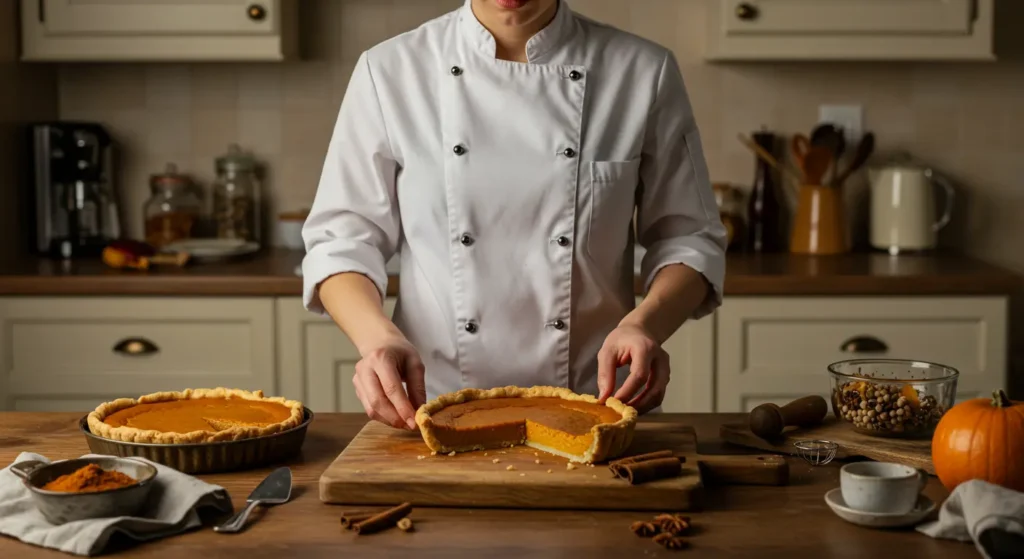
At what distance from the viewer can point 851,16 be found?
9.61 feet

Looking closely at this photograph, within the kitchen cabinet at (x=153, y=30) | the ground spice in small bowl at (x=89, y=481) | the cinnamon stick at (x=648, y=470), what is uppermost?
the kitchen cabinet at (x=153, y=30)

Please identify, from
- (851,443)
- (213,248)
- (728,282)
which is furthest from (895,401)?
(213,248)

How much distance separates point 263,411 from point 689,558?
23.8 inches

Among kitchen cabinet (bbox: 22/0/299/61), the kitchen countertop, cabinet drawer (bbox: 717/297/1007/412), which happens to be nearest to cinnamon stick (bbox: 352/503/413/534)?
the kitchen countertop

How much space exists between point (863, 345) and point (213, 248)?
1592 millimetres

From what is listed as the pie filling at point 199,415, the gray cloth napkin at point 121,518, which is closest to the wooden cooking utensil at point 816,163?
the pie filling at point 199,415

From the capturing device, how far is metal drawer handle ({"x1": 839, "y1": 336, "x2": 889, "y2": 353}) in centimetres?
277

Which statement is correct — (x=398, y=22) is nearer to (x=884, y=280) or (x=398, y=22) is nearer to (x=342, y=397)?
(x=342, y=397)

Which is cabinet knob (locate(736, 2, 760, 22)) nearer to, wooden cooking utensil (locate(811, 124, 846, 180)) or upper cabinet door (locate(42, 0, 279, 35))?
wooden cooking utensil (locate(811, 124, 846, 180))

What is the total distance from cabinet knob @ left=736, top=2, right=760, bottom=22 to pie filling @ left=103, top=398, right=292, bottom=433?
5.94ft

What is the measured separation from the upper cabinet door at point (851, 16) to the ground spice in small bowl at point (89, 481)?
2.12 m

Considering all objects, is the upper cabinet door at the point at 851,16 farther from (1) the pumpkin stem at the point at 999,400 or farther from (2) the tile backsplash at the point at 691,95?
(1) the pumpkin stem at the point at 999,400

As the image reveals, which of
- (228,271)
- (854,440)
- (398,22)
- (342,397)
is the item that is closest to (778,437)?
(854,440)

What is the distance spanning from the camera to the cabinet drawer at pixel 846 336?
2762 mm
